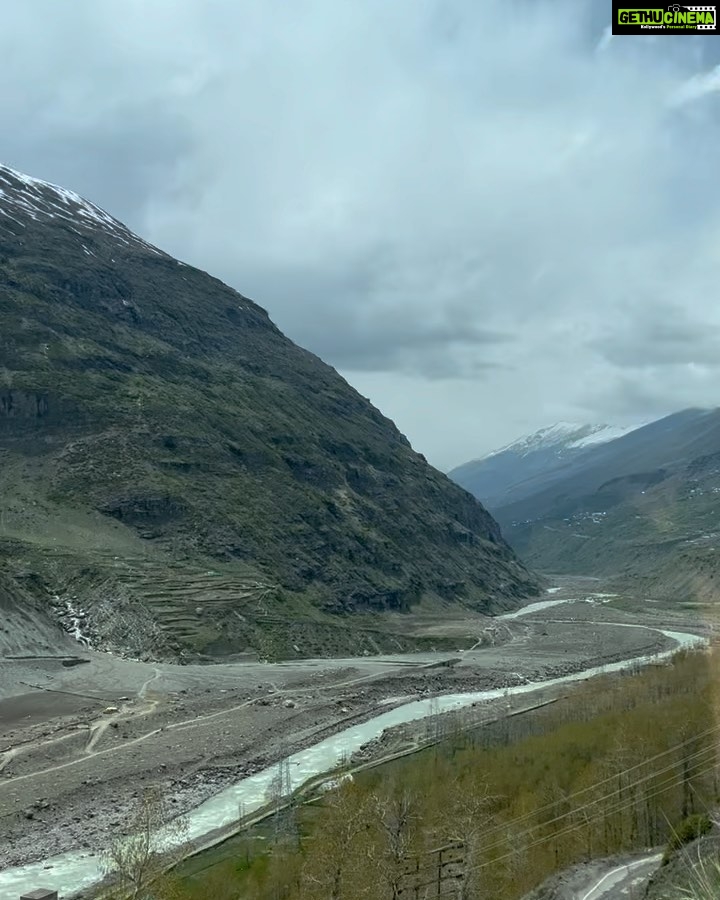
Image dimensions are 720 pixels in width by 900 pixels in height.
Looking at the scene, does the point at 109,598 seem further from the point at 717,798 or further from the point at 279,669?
the point at 717,798

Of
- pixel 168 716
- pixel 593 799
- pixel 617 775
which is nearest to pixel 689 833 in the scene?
pixel 593 799

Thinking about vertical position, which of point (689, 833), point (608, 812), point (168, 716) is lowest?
point (608, 812)

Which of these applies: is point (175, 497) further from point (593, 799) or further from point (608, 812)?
point (608, 812)

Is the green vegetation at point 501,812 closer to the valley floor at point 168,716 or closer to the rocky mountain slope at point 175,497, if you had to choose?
the valley floor at point 168,716

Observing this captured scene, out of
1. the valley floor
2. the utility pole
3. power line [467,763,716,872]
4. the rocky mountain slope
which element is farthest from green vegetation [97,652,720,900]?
the rocky mountain slope

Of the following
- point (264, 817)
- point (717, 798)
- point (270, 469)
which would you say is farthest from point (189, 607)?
point (717, 798)
